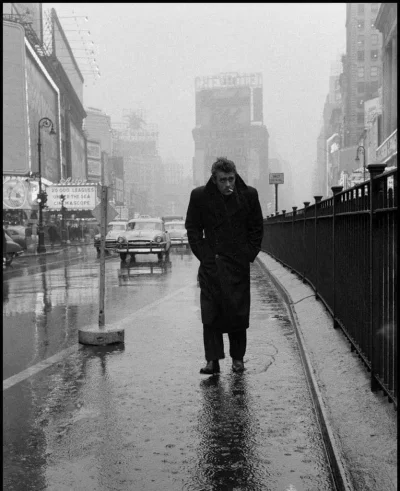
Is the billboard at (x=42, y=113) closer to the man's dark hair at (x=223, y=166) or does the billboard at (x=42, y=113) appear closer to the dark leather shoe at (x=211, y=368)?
the dark leather shoe at (x=211, y=368)

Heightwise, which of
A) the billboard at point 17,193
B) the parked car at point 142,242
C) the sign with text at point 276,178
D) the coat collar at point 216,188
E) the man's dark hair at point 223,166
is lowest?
the parked car at point 142,242

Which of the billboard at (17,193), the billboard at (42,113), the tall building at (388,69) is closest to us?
the billboard at (17,193)

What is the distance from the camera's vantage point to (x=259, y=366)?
6.27 m

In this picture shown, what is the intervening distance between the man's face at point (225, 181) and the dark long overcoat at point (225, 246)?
0.08 metres

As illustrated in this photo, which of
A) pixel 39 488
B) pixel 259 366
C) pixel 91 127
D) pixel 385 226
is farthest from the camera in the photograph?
pixel 91 127

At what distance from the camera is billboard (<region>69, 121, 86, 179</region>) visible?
111 meters

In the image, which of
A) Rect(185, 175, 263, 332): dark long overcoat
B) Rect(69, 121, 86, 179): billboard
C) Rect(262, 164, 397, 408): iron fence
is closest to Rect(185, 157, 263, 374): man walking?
Rect(185, 175, 263, 332): dark long overcoat

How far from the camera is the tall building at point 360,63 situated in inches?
4702

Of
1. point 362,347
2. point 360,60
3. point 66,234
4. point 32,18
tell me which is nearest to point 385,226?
point 362,347

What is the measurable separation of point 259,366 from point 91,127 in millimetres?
192515

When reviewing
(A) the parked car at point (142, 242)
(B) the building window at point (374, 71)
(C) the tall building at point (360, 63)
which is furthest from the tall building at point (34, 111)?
(B) the building window at point (374, 71)

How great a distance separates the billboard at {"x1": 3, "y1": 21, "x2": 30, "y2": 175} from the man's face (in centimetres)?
5558

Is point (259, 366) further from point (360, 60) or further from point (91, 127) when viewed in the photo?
point (91, 127)

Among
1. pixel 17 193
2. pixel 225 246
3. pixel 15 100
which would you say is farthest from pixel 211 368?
pixel 15 100
